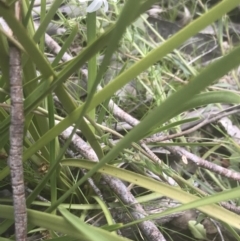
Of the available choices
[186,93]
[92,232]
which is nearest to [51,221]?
[92,232]

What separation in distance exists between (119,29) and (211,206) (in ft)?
0.64

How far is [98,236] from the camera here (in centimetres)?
34

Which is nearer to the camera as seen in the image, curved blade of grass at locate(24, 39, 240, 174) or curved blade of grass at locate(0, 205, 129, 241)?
curved blade of grass at locate(24, 39, 240, 174)

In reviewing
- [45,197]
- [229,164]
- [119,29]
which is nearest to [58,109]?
[45,197]

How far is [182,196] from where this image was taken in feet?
1.32

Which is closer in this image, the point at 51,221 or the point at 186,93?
the point at 186,93

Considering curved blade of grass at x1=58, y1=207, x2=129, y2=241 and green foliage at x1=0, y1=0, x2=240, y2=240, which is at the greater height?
green foliage at x1=0, y1=0, x2=240, y2=240

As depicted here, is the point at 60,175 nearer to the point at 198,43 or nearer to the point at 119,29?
the point at 119,29

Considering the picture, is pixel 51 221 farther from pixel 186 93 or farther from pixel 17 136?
pixel 186 93

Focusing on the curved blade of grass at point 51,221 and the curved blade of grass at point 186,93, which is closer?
the curved blade of grass at point 186,93

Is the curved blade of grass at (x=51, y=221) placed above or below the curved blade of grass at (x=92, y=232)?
above

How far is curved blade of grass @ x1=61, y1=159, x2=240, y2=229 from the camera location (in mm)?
317

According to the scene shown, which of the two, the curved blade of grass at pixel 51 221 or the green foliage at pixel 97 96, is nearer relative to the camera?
the green foliage at pixel 97 96

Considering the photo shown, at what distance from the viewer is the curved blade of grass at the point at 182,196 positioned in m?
0.32
